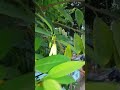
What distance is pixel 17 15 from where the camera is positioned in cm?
49

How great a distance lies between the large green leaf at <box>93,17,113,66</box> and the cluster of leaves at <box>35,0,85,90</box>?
0.13ft

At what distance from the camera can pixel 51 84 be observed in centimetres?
51

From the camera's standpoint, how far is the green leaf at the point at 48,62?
522 millimetres

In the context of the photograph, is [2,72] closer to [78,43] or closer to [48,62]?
[48,62]

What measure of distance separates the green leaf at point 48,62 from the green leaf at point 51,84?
22mm

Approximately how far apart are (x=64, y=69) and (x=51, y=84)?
0.13ft

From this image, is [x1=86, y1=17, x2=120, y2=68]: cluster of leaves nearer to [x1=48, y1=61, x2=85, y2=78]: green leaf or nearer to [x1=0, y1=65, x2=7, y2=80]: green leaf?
[x1=48, y1=61, x2=85, y2=78]: green leaf

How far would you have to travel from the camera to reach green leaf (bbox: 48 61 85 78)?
0.52 metres

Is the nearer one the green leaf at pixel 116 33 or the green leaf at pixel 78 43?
the green leaf at pixel 116 33

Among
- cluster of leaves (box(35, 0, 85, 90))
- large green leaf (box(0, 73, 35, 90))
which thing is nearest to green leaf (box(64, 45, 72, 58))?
cluster of leaves (box(35, 0, 85, 90))

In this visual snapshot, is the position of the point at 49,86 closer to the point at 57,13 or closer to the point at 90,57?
the point at 90,57

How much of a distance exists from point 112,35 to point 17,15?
0.18m

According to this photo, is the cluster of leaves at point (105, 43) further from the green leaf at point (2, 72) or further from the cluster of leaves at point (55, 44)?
the green leaf at point (2, 72)

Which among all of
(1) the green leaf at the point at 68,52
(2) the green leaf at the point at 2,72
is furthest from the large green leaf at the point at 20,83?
(1) the green leaf at the point at 68,52
